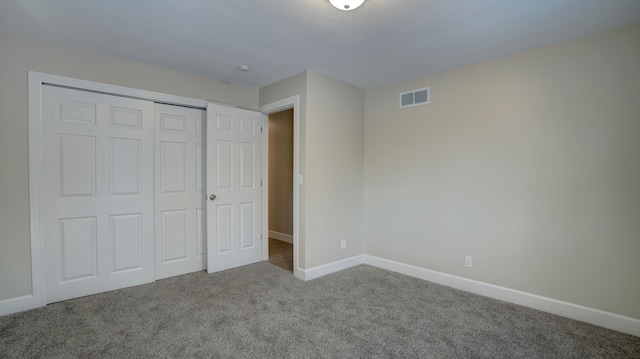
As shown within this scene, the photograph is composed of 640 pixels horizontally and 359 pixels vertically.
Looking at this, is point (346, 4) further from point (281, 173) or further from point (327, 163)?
point (281, 173)

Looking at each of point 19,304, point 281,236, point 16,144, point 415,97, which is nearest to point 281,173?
point 281,236

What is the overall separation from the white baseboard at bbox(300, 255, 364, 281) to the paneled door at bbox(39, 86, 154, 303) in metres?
1.76

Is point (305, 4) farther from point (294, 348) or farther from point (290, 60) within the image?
point (294, 348)

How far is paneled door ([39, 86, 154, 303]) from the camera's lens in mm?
2730

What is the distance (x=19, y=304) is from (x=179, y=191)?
1654 mm

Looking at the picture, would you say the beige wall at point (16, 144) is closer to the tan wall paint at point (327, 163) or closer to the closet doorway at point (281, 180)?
the tan wall paint at point (327, 163)

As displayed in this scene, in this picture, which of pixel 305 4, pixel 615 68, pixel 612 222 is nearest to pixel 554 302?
pixel 612 222

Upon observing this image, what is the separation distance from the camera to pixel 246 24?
7.61ft

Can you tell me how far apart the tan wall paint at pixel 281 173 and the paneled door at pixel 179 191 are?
6.15ft

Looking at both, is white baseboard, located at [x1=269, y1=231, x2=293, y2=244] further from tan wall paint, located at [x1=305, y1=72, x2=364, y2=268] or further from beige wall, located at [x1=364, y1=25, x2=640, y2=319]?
beige wall, located at [x1=364, y1=25, x2=640, y2=319]

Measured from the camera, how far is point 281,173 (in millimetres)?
5539

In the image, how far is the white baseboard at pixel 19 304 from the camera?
2.49 metres

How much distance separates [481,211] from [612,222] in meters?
0.97

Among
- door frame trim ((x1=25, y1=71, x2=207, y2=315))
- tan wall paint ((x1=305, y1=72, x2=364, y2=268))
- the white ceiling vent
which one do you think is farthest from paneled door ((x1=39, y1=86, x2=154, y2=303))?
the white ceiling vent
